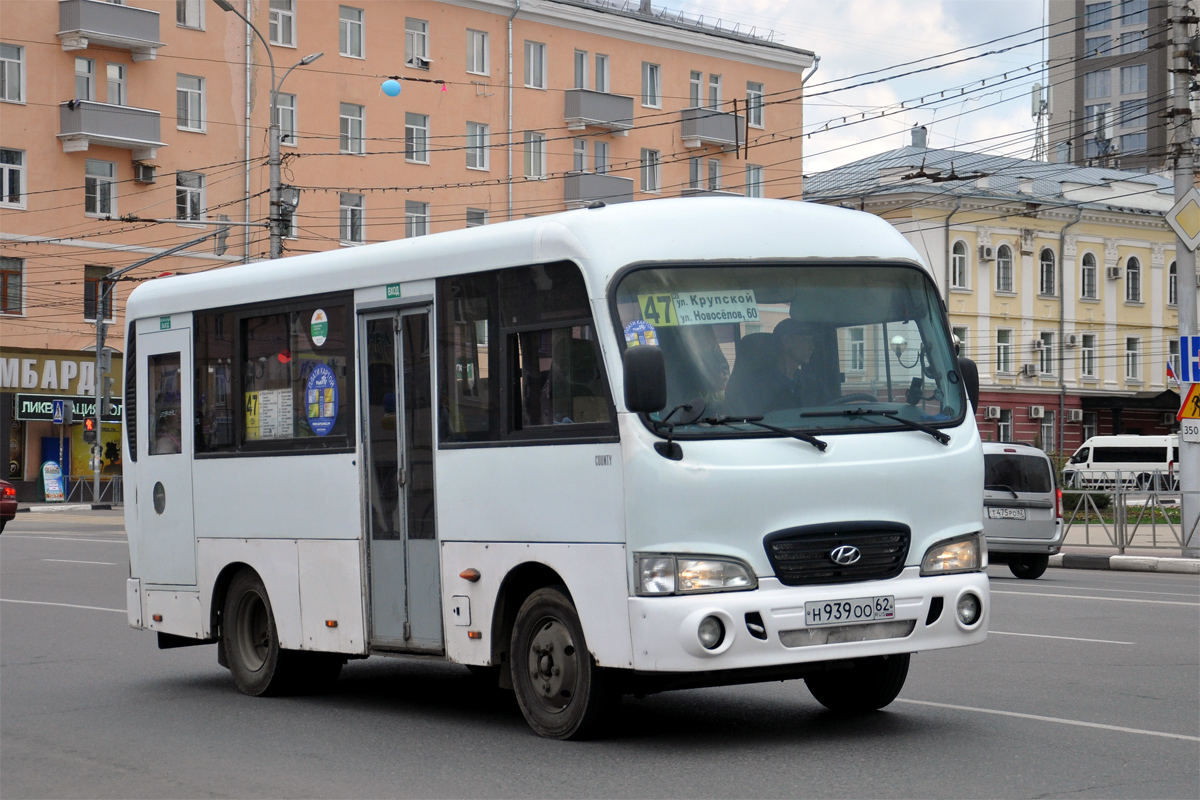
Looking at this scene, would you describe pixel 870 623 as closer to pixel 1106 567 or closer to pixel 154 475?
pixel 154 475

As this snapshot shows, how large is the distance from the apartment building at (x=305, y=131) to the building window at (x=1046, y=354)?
14309 mm

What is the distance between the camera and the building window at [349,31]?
55.3 metres

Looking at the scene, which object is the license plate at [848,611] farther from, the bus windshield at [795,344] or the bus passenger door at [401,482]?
the bus passenger door at [401,482]

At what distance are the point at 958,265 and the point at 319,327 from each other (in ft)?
199

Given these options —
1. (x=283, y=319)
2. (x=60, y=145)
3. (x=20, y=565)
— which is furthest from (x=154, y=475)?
(x=60, y=145)

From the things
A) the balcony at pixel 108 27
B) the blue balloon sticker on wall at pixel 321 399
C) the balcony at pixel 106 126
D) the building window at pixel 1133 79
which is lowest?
the blue balloon sticker on wall at pixel 321 399

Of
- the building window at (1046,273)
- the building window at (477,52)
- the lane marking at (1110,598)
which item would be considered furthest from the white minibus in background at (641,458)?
the building window at (1046,273)

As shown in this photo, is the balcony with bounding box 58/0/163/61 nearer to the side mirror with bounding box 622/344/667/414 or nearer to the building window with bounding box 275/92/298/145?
the building window with bounding box 275/92/298/145

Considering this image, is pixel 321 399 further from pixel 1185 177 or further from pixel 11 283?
pixel 11 283

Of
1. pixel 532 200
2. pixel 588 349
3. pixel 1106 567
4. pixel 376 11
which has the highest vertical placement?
pixel 376 11

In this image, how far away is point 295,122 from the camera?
53.9 meters

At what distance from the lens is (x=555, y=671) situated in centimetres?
859

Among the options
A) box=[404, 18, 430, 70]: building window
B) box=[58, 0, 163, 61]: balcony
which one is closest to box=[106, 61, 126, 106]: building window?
box=[58, 0, 163, 61]: balcony

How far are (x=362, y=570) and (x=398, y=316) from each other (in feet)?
4.95
